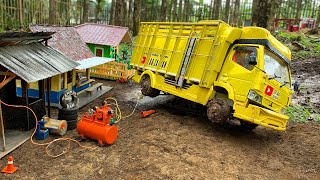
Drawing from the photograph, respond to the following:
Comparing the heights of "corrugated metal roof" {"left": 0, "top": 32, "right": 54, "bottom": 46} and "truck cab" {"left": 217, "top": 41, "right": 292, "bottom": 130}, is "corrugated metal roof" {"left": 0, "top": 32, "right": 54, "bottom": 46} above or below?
above

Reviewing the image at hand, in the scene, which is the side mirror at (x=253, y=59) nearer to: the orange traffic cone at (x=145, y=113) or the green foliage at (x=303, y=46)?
the orange traffic cone at (x=145, y=113)

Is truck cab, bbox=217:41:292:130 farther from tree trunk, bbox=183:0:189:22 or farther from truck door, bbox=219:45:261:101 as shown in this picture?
tree trunk, bbox=183:0:189:22

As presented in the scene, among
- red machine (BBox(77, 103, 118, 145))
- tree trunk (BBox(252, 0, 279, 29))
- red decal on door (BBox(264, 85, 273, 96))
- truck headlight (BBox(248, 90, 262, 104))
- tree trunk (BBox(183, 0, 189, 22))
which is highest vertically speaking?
tree trunk (BBox(183, 0, 189, 22))

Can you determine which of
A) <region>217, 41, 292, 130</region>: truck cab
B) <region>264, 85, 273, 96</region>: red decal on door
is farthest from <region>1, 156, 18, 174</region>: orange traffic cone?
<region>264, 85, 273, 96</region>: red decal on door

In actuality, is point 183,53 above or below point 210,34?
below

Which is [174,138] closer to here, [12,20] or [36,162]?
[36,162]

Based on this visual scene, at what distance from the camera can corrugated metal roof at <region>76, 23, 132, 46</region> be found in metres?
17.0

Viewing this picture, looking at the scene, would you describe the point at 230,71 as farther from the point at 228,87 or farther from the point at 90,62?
the point at 90,62

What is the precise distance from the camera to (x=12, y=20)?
62.0ft

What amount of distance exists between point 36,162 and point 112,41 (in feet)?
34.4

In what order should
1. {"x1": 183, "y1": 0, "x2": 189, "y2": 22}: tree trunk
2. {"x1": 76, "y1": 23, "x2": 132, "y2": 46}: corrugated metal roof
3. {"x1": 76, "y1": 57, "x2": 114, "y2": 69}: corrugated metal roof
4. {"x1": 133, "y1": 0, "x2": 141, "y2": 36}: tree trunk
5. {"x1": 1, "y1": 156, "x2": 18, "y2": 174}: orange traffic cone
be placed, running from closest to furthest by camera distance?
{"x1": 1, "y1": 156, "x2": 18, "y2": 174}: orange traffic cone → {"x1": 76, "y1": 57, "x2": 114, "y2": 69}: corrugated metal roof → {"x1": 76, "y1": 23, "x2": 132, "y2": 46}: corrugated metal roof → {"x1": 133, "y1": 0, "x2": 141, "y2": 36}: tree trunk → {"x1": 183, "y1": 0, "x2": 189, "y2": 22}: tree trunk

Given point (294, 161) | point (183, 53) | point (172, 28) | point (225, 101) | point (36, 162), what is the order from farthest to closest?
point (172, 28) < point (183, 53) < point (225, 101) < point (294, 161) < point (36, 162)

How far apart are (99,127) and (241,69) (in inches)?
179

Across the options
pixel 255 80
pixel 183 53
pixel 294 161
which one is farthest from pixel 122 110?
pixel 294 161
